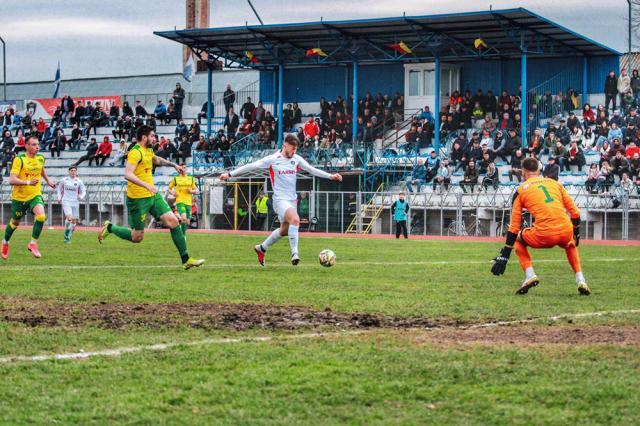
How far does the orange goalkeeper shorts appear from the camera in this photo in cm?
1314

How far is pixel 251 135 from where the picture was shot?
163ft

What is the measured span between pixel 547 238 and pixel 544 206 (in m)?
0.38

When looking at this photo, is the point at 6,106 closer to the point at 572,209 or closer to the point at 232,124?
the point at 232,124

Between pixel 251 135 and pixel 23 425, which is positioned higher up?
pixel 251 135

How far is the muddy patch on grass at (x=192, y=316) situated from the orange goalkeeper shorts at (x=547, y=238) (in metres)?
3.41

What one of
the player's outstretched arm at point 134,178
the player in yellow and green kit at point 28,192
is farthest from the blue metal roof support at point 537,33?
the player's outstretched arm at point 134,178

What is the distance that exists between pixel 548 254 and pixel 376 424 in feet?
60.7

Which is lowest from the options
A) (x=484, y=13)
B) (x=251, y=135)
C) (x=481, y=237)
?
(x=481, y=237)

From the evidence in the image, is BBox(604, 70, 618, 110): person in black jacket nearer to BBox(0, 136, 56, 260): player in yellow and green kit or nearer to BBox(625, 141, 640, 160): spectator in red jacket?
BBox(625, 141, 640, 160): spectator in red jacket

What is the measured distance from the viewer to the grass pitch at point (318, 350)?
6188 millimetres

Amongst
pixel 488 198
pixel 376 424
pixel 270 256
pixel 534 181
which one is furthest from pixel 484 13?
pixel 376 424

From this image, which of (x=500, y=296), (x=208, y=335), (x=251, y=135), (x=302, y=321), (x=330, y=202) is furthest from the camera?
(x=251, y=135)

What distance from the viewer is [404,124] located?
4803cm

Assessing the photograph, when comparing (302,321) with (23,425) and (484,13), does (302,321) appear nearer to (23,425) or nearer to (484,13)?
(23,425)
